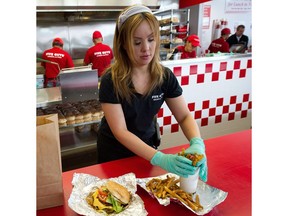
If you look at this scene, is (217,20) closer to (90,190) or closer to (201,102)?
(201,102)

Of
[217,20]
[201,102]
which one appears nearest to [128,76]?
[201,102]

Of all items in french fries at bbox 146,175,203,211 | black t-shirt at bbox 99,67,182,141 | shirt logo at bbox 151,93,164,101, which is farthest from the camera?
shirt logo at bbox 151,93,164,101

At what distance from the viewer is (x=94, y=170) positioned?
1370 millimetres

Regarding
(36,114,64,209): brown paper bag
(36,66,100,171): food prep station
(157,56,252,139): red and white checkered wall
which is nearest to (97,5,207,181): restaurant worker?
(36,114,64,209): brown paper bag

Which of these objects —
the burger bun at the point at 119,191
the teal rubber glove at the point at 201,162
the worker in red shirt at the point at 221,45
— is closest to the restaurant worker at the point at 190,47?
the worker in red shirt at the point at 221,45

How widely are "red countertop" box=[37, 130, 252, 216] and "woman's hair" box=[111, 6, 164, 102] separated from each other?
400 millimetres

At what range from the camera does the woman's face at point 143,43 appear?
1.36 m

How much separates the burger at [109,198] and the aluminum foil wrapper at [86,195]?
0.7 inches

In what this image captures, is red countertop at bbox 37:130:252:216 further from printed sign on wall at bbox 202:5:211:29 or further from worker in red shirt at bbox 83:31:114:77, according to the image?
printed sign on wall at bbox 202:5:211:29

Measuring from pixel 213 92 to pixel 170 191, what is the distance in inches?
98.0

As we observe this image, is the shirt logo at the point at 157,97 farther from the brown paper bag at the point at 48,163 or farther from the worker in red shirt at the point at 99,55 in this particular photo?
the worker in red shirt at the point at 99,55

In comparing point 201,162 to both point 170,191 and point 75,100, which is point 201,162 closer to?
point 170,191

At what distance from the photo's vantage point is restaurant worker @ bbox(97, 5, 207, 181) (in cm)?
136
